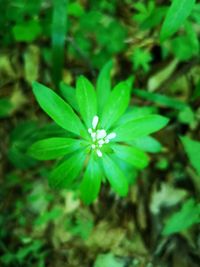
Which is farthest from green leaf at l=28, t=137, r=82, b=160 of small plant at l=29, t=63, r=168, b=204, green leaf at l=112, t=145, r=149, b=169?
green leaf at l=112, t=145, r=149, b=169

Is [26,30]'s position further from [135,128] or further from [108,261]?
[108,261]

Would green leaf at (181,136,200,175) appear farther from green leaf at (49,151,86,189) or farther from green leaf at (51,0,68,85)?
green leaf at (51,0,68,85)

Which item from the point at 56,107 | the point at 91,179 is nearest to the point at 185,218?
the point at 91,179

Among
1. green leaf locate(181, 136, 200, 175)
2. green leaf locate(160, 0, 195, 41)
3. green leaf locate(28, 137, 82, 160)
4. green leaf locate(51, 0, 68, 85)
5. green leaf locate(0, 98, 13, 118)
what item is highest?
green leaf locate(51, 0, 68, 85)

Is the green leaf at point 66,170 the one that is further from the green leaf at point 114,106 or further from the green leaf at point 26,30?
the green leaf at point 26,30

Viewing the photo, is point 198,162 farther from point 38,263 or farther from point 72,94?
point 38,263

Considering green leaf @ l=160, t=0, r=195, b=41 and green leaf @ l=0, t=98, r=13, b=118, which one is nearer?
green leaf @ l=160, t=0, r=195, b=41

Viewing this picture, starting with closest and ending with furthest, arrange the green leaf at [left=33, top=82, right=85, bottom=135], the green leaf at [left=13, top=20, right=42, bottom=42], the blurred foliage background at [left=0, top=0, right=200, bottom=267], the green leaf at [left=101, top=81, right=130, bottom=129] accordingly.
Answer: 1. the green leaf at [left=33, top=82, right=85, bottom=135]
2. the green leaf at [left=101, top=81, right=130, bottom=129]
3. the blurred foliage background at [left=0, top=0, right=200, bottom=267]
4. the green leaf at [left=13, top=20, right=42, bottom=42]

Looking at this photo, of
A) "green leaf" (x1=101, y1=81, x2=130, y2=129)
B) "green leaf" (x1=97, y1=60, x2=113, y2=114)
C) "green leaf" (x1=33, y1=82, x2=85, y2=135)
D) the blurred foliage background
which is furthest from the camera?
the blurred foliage background
